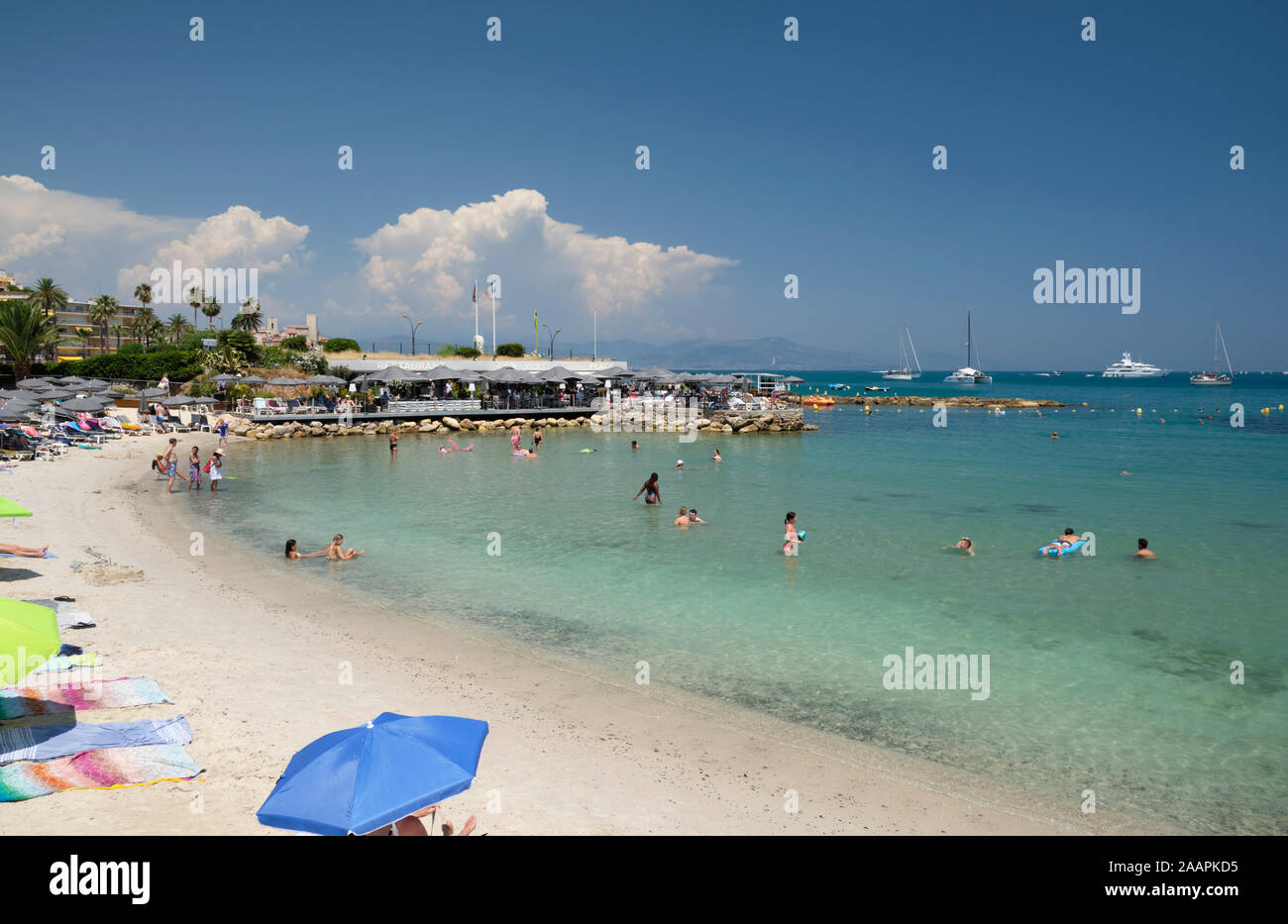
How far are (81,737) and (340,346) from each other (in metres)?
64.1

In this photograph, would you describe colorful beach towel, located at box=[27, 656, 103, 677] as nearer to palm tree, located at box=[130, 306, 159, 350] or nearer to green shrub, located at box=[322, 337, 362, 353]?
green shrub, located at box=[322, 337, 362, 353]

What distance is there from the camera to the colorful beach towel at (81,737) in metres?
6.46

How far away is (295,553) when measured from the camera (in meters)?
15.7

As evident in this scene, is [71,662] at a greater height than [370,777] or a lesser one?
lesser

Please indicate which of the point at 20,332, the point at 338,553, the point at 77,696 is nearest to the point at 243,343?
the point at 20,332

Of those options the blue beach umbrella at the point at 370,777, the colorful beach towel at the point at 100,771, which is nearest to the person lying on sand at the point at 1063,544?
the blue beach umbrella at the point at 370,777

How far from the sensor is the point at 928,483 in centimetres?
2727

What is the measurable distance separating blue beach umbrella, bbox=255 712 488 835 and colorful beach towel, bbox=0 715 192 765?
3064mm

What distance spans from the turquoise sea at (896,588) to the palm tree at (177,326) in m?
60.9

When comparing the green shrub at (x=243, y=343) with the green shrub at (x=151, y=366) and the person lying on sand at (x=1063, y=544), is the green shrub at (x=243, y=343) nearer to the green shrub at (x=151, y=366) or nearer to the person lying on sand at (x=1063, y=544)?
the green shrub at (x=151, y=366)

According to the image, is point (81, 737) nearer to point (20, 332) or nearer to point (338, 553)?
point (338, 553)

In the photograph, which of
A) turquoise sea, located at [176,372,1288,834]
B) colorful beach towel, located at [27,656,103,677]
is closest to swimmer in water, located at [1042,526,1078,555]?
turquoise sea, located at [176,372,1288,834]

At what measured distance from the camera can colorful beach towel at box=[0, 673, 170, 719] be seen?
738cm
